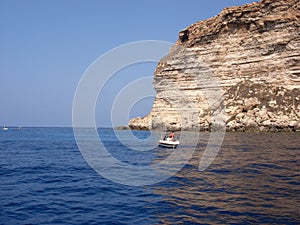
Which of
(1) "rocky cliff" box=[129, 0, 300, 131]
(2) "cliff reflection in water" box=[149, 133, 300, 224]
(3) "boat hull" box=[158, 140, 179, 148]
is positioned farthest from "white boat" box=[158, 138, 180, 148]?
(1) "rocky cliff" box=[129, 0, 300, 131]

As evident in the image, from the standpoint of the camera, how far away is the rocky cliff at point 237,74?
70062 millimetres

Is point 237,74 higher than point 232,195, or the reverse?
point 237,74

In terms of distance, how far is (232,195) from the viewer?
1352cm

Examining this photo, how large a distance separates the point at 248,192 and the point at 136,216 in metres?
5.79

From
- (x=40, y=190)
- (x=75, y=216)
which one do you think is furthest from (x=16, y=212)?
(x=40, y=190)

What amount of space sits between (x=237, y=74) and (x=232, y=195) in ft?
233

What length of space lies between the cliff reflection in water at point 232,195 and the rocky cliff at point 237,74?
5151cm

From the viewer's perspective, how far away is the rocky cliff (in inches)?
2758

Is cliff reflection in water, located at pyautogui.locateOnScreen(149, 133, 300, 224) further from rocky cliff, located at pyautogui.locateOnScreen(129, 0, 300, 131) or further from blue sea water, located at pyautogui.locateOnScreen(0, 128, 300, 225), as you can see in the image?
rocky cliff, located at pyautogui.locateOnScreen(129, 0, 300, 131)

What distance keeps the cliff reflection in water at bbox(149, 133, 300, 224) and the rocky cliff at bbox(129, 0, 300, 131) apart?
51.5m

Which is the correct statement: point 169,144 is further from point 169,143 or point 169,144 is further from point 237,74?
point 237,74

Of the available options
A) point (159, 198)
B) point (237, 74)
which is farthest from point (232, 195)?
point (237, 74)

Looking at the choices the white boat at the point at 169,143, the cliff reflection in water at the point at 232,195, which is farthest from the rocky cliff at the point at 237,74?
the cliff reflection in water at the point at 232,195

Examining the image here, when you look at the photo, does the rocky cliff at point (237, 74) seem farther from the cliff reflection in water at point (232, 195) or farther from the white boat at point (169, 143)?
the cliff reflection in water at point (232, 195)
